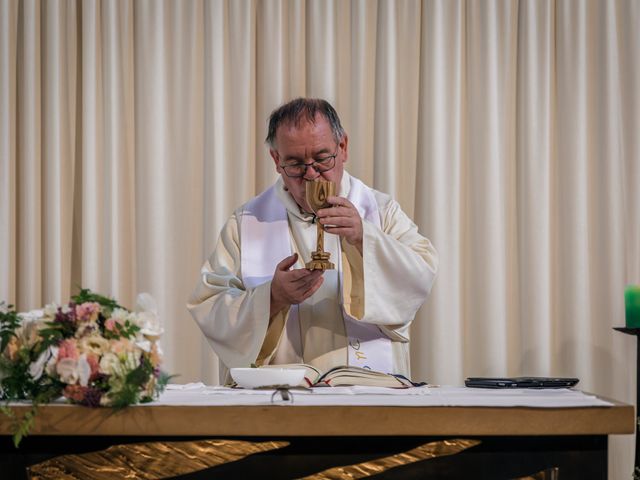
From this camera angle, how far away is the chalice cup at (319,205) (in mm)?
3209

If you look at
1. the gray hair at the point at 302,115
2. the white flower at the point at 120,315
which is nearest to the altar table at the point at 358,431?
the white flower at the point at 120,315

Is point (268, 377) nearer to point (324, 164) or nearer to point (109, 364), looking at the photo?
point (109, 364)

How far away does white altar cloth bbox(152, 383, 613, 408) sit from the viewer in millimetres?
2287

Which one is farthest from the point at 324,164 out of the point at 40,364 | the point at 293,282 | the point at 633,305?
the point at 40,364

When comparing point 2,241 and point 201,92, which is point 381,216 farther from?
point 2,241

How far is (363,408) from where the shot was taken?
2.23 metres

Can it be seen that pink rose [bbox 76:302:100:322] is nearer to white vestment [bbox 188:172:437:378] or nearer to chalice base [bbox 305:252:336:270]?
chalice base [bbox 305:252:336:270]

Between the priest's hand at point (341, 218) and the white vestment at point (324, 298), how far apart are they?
0.08 m

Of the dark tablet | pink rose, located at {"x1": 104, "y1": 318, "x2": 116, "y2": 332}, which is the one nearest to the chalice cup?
the dark tablet

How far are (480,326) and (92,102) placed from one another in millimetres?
2369

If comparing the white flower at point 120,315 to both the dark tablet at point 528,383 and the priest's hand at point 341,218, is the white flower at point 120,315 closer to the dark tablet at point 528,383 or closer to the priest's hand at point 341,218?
the priest's hand at point 341,218

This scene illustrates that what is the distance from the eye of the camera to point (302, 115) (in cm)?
388

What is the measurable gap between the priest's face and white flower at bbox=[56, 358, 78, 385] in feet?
5.63

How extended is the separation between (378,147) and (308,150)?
133 centimetres
